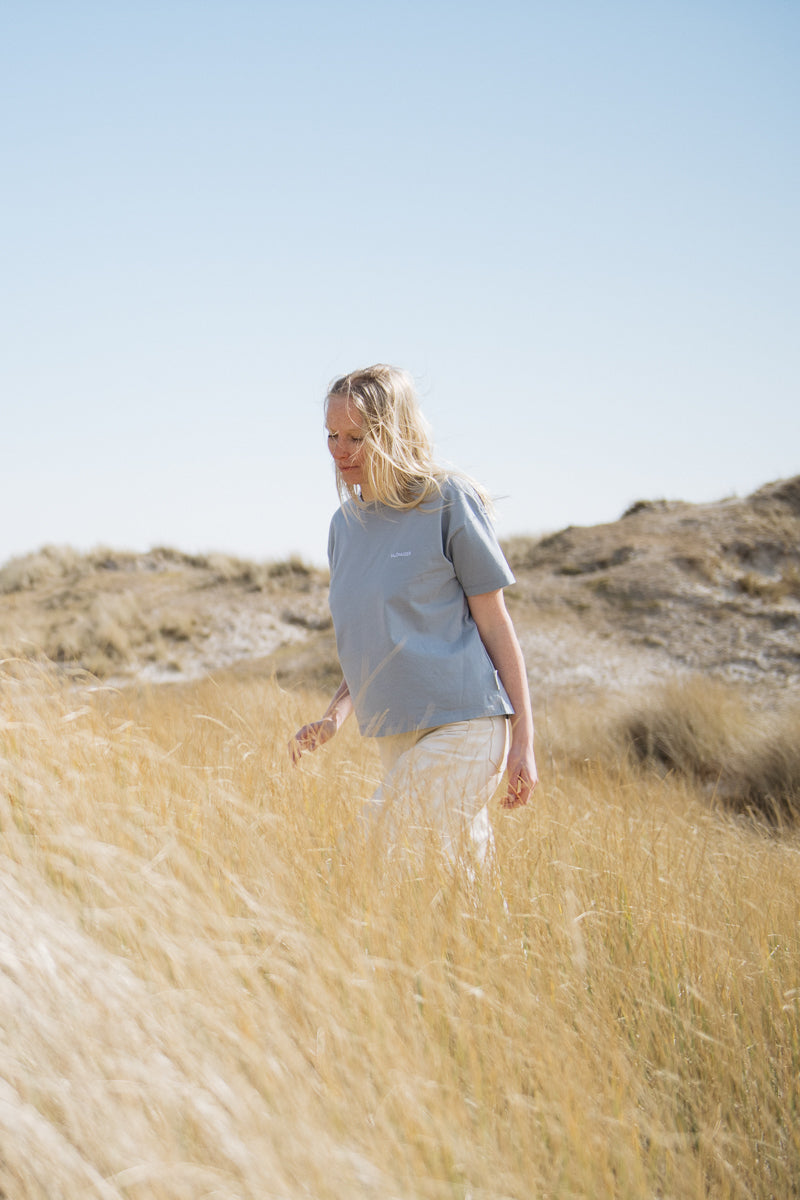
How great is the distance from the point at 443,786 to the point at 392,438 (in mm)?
972

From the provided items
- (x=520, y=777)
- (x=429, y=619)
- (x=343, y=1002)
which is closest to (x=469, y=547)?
(x=429, y=619)

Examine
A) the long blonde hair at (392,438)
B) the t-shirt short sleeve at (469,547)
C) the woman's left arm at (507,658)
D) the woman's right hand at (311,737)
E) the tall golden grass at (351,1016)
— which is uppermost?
the long blonde hair at (392,438)

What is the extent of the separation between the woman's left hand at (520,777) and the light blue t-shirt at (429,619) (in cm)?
14

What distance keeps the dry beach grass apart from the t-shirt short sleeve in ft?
2.37

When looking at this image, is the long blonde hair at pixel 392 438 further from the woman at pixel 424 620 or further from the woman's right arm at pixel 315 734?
the woman's right arm at pixel 315 734

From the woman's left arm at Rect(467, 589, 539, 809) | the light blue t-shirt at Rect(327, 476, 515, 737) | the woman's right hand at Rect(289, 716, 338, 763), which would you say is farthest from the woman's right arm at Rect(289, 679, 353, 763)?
the woman's left arm at Rect(467, 589, 539, 809)

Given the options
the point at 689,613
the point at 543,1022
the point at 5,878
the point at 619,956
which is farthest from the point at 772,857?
the point at 689,613

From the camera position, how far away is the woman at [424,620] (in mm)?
2447

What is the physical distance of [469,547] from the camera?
8.13 feet

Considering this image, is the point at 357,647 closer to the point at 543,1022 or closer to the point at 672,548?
the point at 543,1022

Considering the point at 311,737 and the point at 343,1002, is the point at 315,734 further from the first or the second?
the point at 343,1002

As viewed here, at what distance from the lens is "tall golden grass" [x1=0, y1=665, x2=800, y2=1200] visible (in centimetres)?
126

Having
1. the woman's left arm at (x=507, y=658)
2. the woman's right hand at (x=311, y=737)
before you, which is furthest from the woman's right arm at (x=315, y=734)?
the woman's left arm at (x=507, y=658)

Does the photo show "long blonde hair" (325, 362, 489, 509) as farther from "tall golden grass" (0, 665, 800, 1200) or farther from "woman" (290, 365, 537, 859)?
"tall golden grass" (0, 665, 800, 1200)
